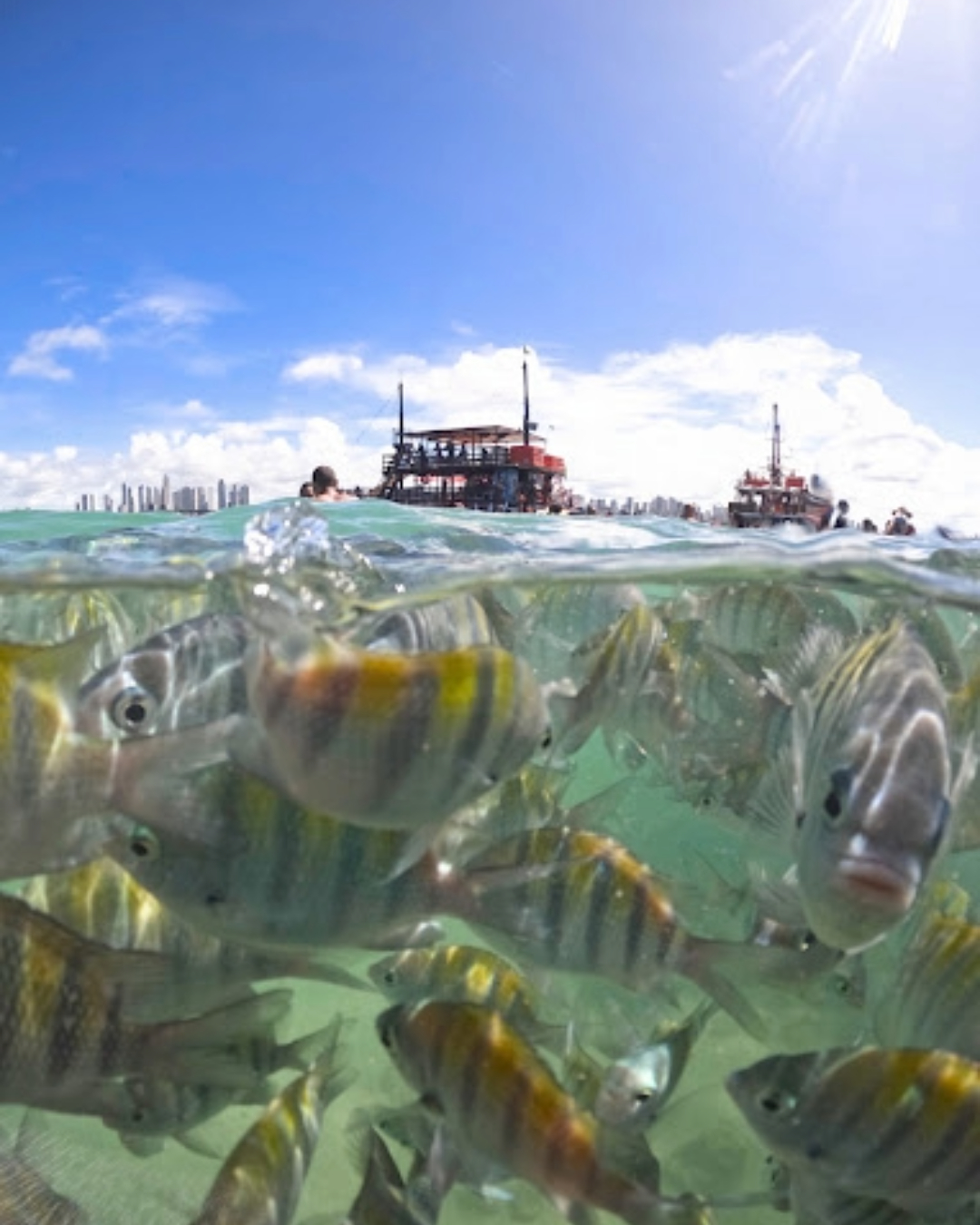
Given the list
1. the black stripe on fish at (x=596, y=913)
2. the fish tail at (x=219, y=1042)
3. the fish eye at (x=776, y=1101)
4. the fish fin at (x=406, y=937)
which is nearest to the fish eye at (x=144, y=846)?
the fish tail at (x=219, y=1042)

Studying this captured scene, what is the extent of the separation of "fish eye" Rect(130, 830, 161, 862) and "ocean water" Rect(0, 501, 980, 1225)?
2.54ft

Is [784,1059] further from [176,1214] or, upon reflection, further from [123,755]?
[176,1214]

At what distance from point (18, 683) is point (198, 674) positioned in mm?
1223

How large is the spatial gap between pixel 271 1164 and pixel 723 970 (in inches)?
54.2

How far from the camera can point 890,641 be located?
3.13 m

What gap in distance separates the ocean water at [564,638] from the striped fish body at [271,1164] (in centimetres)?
33

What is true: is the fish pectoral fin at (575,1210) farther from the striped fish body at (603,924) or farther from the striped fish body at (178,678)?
the striped fish body at (178,678)

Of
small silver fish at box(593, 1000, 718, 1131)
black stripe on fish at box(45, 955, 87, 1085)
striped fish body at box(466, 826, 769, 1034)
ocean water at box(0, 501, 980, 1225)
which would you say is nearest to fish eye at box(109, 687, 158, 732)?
ocean water at box(0, 501, 980, 1225)

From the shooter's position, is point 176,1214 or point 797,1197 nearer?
point 797,1197

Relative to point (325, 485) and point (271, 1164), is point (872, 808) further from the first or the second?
point (325, 485)

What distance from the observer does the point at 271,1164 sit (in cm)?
295

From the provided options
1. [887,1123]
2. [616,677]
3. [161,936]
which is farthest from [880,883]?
[616,677]

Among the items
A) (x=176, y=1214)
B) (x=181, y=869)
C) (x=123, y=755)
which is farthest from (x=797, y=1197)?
(x=176, y=1214)

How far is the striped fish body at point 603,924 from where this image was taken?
10.0ft
